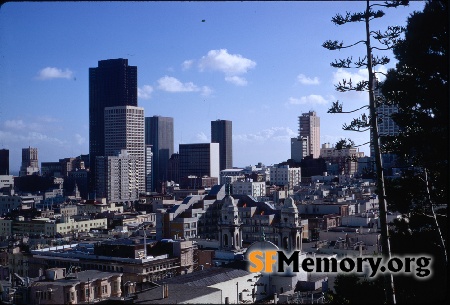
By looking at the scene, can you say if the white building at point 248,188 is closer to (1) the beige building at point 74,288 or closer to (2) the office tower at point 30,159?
(1) the beige building at point 74,288

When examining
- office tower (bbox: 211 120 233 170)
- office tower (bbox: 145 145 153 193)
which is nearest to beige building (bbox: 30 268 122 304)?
office tower (bbox: 145 145 153 193)

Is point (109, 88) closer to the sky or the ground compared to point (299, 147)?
closer to the sky

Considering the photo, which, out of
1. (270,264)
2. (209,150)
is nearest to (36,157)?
(209,150)

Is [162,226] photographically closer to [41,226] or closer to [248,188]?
[41,226]

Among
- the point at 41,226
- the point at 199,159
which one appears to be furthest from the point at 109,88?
the point at 41,226

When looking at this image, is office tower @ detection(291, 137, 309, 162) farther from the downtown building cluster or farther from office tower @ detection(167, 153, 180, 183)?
office tower @ detection(167, 153, 180, 183)

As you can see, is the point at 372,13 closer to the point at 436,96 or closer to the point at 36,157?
the point at 436,96
